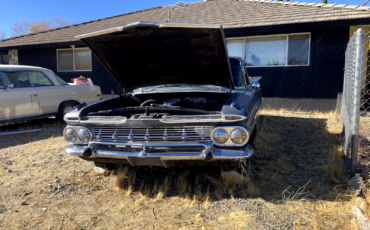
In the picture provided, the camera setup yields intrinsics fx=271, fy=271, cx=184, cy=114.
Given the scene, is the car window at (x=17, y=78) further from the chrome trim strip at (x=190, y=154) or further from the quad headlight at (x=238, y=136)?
the quad headlight at (x=238, y=136)

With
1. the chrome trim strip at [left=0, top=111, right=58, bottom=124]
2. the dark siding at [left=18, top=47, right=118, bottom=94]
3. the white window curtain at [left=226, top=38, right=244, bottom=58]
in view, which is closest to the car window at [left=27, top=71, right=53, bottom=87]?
the chrome trim strip at [left=0, top=111, right=58, bottom=124]

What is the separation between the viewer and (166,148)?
2.71 m

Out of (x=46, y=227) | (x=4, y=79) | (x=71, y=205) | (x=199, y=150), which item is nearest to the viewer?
(x=46, y=227)

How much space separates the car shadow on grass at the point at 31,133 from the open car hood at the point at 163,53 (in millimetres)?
2668

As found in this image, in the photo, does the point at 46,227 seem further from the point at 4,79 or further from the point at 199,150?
the point at 4,79

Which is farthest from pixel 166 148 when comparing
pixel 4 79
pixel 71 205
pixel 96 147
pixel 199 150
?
pixel 4 79

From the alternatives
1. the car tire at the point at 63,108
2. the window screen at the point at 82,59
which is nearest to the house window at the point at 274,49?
the car tire at the point at 63,108

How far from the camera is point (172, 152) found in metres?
2.68

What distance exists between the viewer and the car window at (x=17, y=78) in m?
5.94

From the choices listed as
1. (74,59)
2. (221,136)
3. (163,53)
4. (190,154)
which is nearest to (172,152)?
(190,154)

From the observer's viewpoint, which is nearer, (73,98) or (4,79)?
Result: (4,79)

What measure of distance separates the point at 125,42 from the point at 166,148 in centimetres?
167

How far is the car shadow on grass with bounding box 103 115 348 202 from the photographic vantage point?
294cm

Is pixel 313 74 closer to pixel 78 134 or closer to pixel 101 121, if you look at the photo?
pixel 101 121
